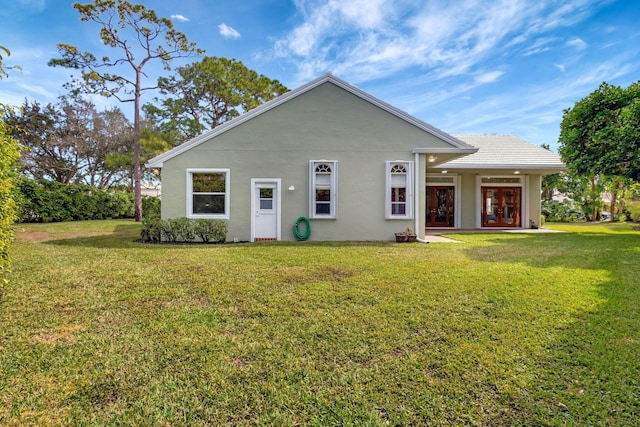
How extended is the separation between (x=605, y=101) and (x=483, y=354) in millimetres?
14134

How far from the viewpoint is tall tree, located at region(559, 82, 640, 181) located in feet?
36.2

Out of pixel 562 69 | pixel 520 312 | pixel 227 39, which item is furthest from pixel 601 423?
pixel 227 39

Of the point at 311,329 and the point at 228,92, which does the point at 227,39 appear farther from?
the point at 311,329

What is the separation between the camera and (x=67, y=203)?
18891 millimetres

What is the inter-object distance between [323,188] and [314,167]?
79cm

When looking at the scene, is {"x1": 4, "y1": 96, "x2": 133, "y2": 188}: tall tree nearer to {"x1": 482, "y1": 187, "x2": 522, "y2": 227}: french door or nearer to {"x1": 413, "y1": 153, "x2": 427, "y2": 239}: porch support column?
{"x1": 413, "y1": 153, "x2": 427, "y2": 239}: porch support column

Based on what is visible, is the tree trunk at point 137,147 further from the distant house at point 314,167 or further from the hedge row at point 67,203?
the distant house at point 314,167

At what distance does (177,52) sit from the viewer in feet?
67.3

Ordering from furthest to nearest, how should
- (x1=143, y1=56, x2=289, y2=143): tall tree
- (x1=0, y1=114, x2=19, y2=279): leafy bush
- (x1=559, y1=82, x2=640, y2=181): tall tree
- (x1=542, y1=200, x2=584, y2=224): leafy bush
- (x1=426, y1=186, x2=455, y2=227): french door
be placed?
(x1=542, y1=200, x2=584, y2=224): leafy bush < (x1=143, y1=56, x2=289, y2=143): tall tree < (x1=426, y1=186, x2=455, y2=227): french door < (x1=559, y1=82, x2=640, y2=181): tall tree < (x1=0, y1=114, x2=19, y2=279): leafy bush

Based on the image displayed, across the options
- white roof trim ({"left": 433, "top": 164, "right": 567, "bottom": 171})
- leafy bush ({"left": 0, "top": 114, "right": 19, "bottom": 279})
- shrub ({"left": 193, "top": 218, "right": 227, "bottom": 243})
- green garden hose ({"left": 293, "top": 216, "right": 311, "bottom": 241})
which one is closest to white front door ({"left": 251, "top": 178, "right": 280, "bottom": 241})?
green garden hose ({"left": 293, "top": 216, "right": 311, "bottom": 241})

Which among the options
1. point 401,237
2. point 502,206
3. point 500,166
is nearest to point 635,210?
point 502,206

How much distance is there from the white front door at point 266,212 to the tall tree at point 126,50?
12.8m

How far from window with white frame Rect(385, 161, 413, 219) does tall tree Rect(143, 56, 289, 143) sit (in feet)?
52.4

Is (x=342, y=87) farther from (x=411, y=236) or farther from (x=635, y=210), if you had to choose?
(x=635, y=210)
